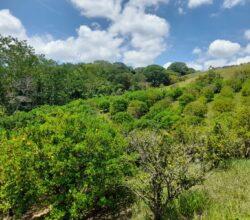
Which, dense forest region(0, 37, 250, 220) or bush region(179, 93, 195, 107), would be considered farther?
bush region(179, 93, 195, 107)

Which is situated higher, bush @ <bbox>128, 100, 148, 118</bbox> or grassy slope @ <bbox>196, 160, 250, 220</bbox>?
bush @ <bbox>128, 100, 148, 118</bbox>

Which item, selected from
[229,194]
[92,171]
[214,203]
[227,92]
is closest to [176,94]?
[227,92]

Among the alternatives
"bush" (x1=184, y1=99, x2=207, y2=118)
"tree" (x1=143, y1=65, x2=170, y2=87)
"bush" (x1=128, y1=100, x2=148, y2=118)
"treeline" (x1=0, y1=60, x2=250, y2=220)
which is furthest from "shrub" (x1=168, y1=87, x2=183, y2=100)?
"treeline" (x1=0, y1=60, x2=250, y2=220)

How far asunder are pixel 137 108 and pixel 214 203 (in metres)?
53.0

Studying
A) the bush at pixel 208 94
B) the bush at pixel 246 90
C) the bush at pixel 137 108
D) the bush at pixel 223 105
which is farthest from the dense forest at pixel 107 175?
the bush at pixel 137 108

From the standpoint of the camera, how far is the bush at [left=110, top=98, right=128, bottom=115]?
66.6m

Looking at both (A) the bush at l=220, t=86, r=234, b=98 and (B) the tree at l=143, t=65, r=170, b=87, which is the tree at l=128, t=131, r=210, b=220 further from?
(B) the tree at l=143, t=65, r=170, b=87

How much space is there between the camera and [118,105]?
221ft

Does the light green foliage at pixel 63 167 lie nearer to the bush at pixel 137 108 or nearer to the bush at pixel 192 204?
the bush at pixel 192 204

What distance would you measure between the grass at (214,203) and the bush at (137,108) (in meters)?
49.6

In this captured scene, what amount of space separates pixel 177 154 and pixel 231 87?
57521 mm

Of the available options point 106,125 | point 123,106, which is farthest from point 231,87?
point 106,125

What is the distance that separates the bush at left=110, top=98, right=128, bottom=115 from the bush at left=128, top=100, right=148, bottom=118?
5.38 ft

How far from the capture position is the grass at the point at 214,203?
1138 cm
